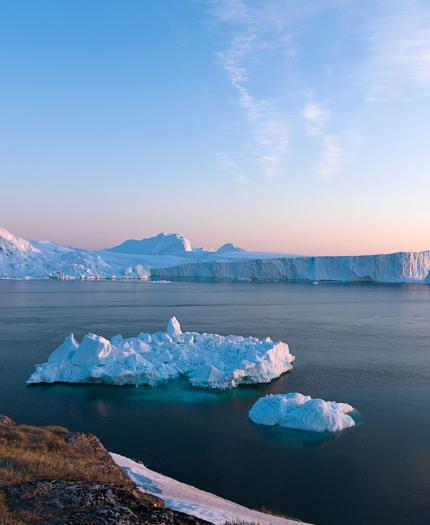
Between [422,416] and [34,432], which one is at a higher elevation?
[34,432]

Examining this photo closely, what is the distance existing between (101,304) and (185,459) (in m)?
35.8

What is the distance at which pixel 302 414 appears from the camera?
43.5ft

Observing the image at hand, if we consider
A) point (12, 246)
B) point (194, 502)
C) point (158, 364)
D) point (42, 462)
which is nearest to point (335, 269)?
point (12, 246)

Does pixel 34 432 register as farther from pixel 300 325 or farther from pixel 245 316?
pixel 245 316

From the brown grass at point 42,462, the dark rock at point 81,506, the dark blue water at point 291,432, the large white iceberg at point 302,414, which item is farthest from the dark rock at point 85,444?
the large white iceberg at point 302,414

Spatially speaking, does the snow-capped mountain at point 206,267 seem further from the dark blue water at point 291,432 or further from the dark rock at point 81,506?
the dark rock at point 81,506

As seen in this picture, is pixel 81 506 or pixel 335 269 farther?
pixel 335 269

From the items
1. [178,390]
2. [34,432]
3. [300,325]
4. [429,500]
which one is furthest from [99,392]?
[300,325]

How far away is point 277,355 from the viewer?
19.3m

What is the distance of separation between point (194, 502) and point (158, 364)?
1126 centimetres

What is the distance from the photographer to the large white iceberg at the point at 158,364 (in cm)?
1772

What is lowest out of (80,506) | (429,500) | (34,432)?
(429,500)

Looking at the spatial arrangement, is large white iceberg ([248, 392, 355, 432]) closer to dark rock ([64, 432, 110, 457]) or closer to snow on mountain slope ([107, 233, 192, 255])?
dark rock ([64, 432, 110, 457])

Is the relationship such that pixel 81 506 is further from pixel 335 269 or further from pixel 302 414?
pixel 335 269
